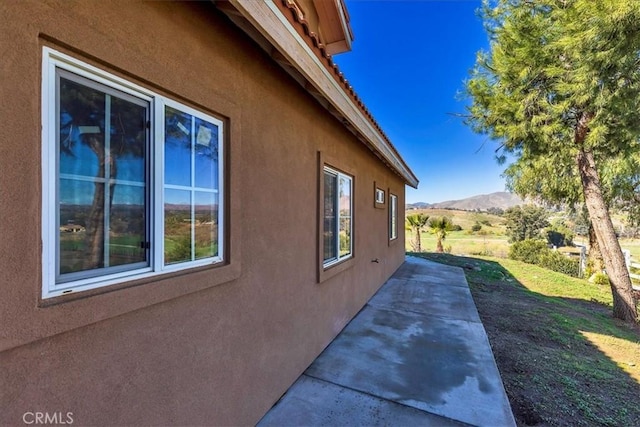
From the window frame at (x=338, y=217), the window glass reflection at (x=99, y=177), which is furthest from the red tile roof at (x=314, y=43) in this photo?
the window glass reflection at (x=99, y=177)

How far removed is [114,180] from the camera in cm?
167

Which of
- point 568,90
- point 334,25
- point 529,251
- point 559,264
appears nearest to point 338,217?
point 334,25

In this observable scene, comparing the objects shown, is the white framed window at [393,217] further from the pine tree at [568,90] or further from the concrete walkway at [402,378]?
the concrete walkway at [402,378]

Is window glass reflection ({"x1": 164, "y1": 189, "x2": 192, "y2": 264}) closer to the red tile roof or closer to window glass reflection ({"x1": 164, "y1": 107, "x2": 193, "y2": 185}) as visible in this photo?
window glass reflection ({"x1": 164, "y1": 107, "x2": 193, "y2": 185})

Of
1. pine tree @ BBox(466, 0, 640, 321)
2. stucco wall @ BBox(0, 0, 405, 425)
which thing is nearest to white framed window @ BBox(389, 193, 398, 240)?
pine tree @ BBox(466, 0, 640, 321)

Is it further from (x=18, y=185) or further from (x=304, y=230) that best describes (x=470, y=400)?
(x=18, y=185)

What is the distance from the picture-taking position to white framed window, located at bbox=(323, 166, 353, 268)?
4.63 meters

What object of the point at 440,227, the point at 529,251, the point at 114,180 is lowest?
the point at 529,251

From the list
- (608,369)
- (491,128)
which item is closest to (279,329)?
(608,369)

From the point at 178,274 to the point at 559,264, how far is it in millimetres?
19850

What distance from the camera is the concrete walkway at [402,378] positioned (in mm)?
2902

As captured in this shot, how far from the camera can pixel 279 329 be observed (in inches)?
124

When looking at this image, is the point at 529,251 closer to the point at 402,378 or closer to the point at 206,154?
the point at 402,378

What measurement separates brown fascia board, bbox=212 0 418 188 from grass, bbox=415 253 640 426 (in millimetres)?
4057
